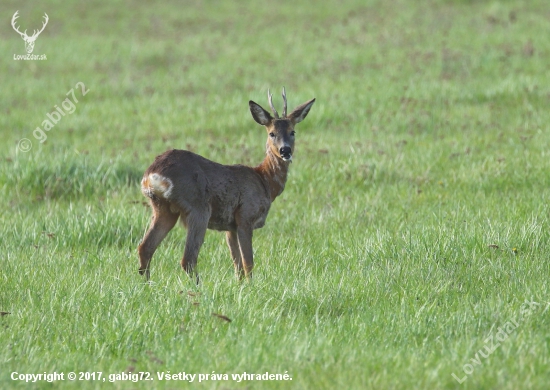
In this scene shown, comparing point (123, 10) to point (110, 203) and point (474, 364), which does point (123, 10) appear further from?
point (474, 364)

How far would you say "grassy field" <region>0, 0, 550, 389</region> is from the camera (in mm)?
4359

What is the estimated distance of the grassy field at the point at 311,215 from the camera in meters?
4.36

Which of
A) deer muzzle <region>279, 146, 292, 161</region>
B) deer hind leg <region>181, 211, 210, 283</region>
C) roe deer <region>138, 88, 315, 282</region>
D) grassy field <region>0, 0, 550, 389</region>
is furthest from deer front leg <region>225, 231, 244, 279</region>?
deer muzzle <region>279, 146, 292, 161</region>

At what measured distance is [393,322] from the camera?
15.8 feet

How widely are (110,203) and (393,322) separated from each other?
464 centimetres

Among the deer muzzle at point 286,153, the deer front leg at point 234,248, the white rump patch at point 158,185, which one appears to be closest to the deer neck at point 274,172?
the deer muzzle at point 286,153

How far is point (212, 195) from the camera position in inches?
244

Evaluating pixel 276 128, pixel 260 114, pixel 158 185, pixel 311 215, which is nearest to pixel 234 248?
pixel 158 185

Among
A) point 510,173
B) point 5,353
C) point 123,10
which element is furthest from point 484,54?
point 123,10

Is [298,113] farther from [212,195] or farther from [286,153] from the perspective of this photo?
[212,195]

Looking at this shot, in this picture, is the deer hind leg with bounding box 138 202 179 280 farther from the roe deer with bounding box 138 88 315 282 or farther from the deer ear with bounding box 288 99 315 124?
the deer ear with bounding box 288 99 315 124

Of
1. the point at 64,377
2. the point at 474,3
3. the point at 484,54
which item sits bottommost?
the point at 64,377

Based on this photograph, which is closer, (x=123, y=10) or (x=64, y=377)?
(x=64, y=377)

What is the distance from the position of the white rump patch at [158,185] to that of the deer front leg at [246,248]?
0.74m
